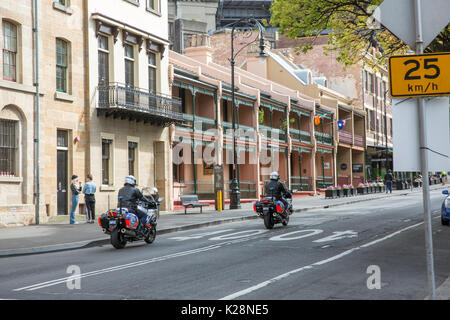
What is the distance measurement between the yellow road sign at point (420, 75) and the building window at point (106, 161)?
20.5 m

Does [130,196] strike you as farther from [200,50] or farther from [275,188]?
[200,50]

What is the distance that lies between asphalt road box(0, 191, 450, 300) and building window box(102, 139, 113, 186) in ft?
30.4

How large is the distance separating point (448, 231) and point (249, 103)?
74.8 ft

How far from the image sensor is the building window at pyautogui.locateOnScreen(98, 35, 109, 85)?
2535 cm

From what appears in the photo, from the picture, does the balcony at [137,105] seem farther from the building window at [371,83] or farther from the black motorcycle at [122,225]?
the building window at [371,83]

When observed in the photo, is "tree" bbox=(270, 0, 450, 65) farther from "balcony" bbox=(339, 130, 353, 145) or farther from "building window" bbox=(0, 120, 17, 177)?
"balcony" bbox=(339, 130, 353, 145)

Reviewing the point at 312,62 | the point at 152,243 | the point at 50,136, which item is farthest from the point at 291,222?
the point at 312,62

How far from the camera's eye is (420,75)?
587 cm

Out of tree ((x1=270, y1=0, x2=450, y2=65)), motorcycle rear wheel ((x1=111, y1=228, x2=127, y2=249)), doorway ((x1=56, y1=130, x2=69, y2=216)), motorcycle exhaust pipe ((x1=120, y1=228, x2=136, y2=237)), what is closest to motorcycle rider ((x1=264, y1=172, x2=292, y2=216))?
tree ((x1=270, y1=0, x2=450, y2=65))

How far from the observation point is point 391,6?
19.6 feet

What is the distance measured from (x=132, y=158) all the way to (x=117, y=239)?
13.5m

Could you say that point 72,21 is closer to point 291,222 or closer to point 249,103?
point 291,222

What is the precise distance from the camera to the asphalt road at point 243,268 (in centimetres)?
820

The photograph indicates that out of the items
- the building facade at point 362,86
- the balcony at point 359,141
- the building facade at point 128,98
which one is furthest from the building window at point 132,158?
the balcony at point 359,141
